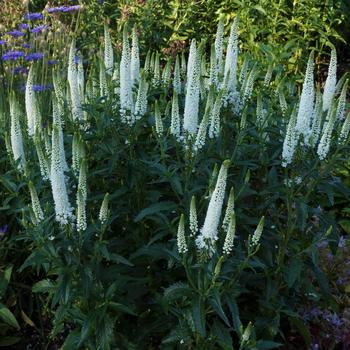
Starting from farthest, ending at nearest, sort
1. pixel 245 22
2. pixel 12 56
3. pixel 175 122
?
pixel 245 22
pixel 12 56
pixel 175 122

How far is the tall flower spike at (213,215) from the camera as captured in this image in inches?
91.1

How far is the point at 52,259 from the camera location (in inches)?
101

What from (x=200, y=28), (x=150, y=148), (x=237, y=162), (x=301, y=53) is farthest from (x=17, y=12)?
(x=237, y=162)

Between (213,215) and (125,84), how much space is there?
950 mm

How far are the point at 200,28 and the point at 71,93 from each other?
4.68 meters

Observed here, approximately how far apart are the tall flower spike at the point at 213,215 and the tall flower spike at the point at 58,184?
0.57 m

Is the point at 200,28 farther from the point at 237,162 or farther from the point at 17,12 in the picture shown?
the point at 237,162

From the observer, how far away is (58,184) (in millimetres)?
2494

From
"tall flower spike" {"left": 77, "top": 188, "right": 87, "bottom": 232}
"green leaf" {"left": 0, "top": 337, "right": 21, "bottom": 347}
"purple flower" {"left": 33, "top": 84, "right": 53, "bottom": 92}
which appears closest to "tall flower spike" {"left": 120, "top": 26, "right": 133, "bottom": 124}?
"tall flower spike" {"left": 77, "top": 188, "right": 87, "bottom": 232}

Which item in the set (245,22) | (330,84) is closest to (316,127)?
(330,84)

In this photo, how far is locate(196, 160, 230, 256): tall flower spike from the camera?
2.31 metres

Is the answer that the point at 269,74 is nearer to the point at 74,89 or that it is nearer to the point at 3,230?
the point at 74,89

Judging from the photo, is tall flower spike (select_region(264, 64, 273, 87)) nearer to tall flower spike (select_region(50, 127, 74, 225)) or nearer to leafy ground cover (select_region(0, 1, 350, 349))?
leafy ground cover (select_region(0, 1, 350, 349))

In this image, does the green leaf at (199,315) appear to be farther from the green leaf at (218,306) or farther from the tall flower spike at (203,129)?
the tall flower spike at (203,129)
